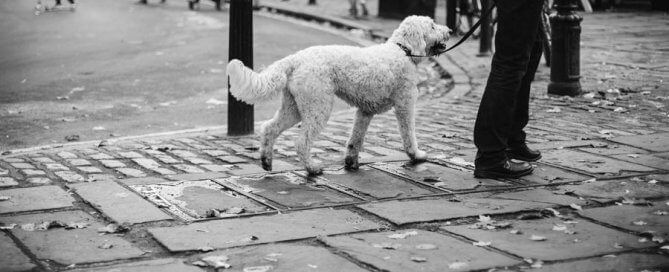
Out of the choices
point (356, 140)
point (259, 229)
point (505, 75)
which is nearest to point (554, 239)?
point (259, 229)

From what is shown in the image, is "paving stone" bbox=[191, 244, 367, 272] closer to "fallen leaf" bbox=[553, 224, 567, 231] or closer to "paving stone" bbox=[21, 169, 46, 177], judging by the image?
"fallen leaf" bbox=[553, 224, 567, 231]

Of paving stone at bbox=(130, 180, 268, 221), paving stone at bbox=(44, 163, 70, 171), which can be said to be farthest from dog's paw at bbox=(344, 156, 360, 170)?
paving stone at bbox=(44, 163, 70, 171)

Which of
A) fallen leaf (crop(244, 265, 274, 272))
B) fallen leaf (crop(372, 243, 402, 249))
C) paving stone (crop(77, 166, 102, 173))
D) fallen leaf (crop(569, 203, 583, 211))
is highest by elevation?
fallen leaf (crop(244, 265, 274, 272))

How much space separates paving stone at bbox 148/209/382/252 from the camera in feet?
14.7

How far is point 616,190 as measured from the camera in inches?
218

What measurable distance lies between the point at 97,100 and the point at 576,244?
21.2 feet

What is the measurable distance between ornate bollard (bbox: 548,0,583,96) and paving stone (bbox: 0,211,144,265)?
5801mm

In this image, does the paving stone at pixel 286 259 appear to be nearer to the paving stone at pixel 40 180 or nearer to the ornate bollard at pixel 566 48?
the paving stone at pixel 40 180

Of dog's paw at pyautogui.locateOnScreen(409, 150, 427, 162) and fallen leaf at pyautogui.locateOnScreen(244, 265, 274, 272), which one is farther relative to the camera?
dog's paw at pyautogui.locateOnScreen(409, 150, 427, 162)

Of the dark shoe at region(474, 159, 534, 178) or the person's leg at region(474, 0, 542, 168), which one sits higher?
the person's leg at region(474, 0, 542, 168)

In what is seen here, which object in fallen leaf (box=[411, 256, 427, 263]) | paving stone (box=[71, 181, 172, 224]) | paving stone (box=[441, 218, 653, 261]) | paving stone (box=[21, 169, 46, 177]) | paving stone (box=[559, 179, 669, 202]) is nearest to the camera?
fallen leaf (box=[411, 256, 427, 263])

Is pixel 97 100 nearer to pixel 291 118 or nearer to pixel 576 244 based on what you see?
pixel 291 118

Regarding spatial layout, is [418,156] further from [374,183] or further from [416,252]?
[416,252]

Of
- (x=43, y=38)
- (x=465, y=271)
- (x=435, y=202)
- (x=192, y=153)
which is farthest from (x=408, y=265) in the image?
(x=43, y=38)
